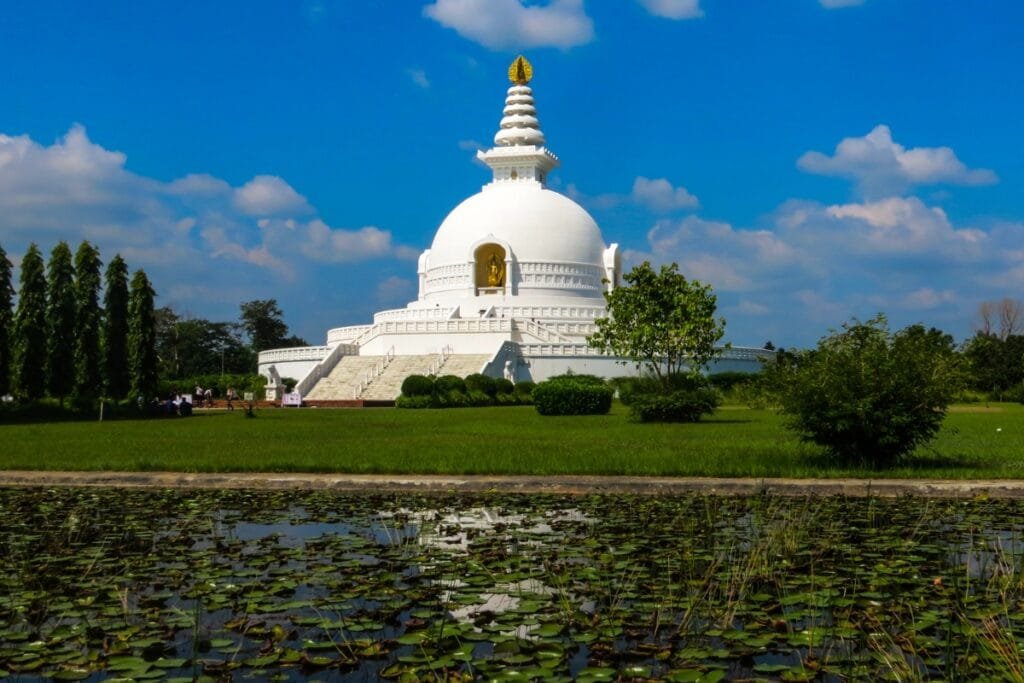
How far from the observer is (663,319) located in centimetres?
3198

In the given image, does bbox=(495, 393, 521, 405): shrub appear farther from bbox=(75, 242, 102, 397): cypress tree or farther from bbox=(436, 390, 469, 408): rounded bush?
bbox=(75, 242, 102, 397): cypress tree

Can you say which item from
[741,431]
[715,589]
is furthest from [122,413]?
[715,589]

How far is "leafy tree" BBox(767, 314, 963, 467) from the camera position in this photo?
1448 cm

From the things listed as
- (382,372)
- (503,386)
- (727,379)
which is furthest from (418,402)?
(727,379)

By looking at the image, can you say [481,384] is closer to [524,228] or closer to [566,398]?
[566,398]

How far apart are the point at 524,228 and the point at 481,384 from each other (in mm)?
21674

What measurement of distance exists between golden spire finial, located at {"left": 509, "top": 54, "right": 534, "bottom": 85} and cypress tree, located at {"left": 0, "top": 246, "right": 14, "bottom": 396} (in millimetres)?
39451

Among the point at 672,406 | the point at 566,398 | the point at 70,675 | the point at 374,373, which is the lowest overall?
the point at 70,675

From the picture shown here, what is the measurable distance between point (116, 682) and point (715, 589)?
12.9 feet

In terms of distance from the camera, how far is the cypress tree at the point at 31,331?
32.8m

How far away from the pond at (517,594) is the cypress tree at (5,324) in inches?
903

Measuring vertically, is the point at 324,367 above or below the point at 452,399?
above

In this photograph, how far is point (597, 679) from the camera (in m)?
5.46

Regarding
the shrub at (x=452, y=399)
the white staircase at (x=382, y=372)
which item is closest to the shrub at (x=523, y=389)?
the white staircase at (x=382, y=372)
